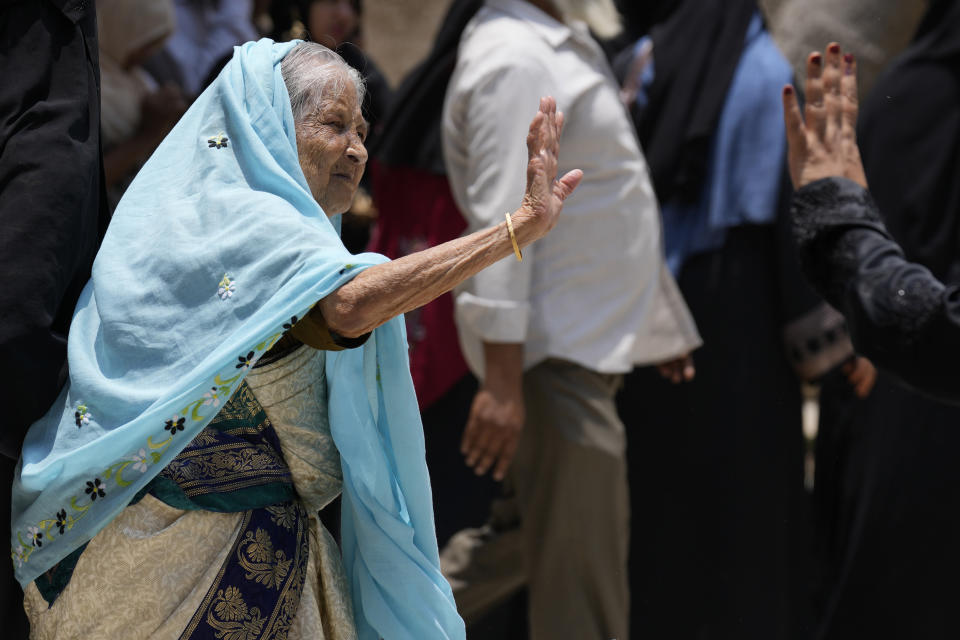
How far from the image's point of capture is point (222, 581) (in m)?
2.63

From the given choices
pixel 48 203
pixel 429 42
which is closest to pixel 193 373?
pixel 48 203

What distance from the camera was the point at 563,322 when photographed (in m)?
4.04

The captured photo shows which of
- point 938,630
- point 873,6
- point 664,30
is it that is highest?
point 664,30

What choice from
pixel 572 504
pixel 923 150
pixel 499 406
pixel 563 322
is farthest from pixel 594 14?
pixel 572 504

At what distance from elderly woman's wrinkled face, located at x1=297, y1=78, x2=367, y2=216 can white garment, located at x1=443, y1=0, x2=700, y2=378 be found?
1.12 metres

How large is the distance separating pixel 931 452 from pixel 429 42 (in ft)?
9.81

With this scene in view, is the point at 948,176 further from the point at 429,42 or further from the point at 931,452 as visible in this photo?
the point at 429,42

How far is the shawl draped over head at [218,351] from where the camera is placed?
8.21 feet

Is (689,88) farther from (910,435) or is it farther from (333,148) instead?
(333,148)

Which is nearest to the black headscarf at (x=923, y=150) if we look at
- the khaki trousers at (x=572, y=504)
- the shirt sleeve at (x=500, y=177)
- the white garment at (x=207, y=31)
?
the khaki trousers at (x=572, y=504)

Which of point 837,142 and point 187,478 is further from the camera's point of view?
point 837,142

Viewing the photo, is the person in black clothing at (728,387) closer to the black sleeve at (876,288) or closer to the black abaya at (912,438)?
the black abaya at (912,438)

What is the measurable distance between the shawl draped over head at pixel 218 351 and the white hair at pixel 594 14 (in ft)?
5.46

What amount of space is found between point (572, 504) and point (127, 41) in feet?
7.94
